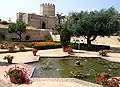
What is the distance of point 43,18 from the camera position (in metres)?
60.0

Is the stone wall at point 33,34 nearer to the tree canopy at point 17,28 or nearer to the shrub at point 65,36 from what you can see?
the tree canopy at point 17,28

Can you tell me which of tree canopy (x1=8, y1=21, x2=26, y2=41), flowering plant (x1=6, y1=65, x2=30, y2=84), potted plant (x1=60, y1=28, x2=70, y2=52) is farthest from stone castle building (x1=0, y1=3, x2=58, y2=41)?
flowering plant (x1=6, y1=65, x2=30, y2=84)

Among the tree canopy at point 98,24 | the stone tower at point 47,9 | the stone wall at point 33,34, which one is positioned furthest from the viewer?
the stone tower at point 47,9

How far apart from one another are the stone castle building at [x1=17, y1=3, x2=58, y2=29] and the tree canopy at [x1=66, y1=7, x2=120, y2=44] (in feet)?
87.8

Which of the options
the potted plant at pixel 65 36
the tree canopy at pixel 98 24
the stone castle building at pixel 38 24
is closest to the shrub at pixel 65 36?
the potted plant at pixel 65 36

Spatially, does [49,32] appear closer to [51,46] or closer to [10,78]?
[51,46]

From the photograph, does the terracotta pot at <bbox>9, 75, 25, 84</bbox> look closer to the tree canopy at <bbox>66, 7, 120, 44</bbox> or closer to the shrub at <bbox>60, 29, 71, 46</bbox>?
the shrub at <bbox>60, 29, 71, 46</bbox>

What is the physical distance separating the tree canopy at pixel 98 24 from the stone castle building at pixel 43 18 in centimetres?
2676

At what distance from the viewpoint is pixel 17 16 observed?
197 feet

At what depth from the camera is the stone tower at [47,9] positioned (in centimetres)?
6449

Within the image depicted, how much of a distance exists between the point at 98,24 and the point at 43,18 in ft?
100

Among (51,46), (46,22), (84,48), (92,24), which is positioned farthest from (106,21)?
(46,22)

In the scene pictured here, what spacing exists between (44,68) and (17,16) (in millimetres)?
44962

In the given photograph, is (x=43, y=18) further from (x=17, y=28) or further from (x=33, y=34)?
(x=17, y=28)
